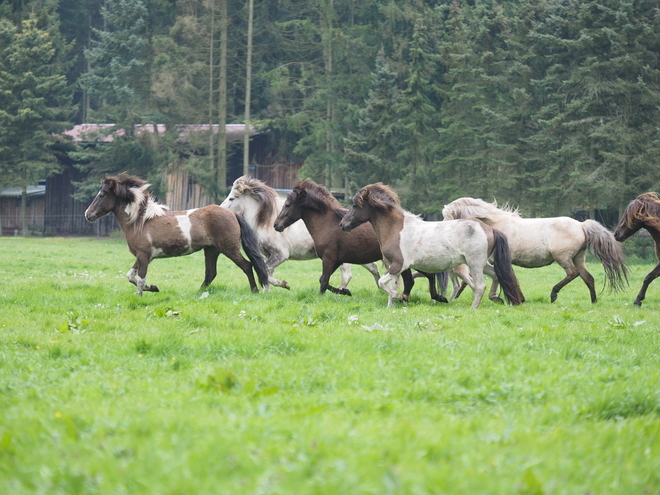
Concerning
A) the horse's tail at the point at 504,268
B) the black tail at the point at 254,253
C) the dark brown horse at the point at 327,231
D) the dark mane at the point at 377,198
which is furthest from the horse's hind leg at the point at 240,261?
the horse's tail at the point at 504,268

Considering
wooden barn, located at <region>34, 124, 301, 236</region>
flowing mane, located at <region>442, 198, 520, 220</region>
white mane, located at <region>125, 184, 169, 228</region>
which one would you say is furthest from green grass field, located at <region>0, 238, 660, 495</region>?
wooden barn, located at <region>34, 124, 301, 236</region>

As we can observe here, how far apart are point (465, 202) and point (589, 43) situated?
19.2 m

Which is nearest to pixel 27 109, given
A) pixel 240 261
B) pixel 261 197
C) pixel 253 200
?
pixel 253 200

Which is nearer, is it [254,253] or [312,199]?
[254,253]

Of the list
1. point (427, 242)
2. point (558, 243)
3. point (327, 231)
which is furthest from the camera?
point (558, 243)

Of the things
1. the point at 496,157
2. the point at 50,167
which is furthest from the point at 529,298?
the point at 50,167

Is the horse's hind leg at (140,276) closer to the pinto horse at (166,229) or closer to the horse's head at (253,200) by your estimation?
the pinto horse at (166,229)

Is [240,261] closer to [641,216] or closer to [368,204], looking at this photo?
[368,204]

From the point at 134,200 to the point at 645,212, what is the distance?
29.0 ft

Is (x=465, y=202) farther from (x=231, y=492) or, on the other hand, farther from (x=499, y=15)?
(x=499, y=15)

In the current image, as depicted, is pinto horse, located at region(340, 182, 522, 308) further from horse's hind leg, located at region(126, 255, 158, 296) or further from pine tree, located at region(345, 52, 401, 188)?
pine tree, located at region(345, 52, 401, 188)

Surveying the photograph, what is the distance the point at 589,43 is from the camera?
29.1 m

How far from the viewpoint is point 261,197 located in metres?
13.5

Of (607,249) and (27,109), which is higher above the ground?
(27,109)
